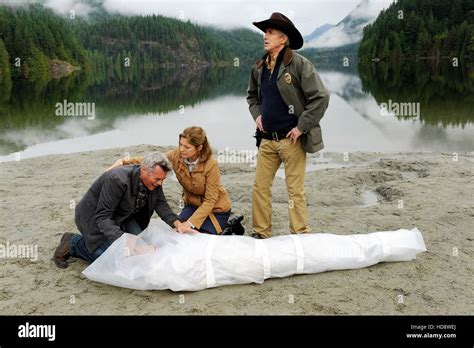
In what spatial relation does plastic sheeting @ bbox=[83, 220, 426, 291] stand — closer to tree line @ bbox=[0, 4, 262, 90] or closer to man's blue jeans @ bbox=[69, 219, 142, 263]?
man's blue jeans @ bbox=[69, 219, 142, 263]

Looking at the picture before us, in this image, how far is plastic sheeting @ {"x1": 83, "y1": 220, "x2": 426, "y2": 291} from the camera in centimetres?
524

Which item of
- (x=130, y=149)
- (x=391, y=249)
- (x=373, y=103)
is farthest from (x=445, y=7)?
(x=391, y=249)

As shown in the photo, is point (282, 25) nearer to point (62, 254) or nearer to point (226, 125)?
point (62, 254)

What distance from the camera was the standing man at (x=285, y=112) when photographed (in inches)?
248

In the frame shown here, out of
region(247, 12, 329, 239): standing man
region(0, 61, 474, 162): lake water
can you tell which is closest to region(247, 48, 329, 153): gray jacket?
region(247, 12, 329, 239): standing man

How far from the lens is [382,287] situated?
17.6 ft

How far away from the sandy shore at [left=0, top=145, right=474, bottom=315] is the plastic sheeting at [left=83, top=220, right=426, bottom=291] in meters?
0.12

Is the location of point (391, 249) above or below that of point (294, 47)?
below

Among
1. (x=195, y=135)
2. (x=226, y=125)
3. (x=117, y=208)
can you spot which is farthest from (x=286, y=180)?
(x=226, y=125)

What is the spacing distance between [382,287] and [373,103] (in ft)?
93.2

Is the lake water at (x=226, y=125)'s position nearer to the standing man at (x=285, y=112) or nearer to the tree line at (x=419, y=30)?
the standing man at (x=285, y=112)

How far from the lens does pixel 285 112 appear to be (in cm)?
659

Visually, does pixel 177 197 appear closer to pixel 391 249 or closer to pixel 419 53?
pixel 391 249

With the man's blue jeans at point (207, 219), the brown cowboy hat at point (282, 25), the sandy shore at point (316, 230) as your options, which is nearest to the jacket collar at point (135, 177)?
the sandy shore at point (316, 230)
